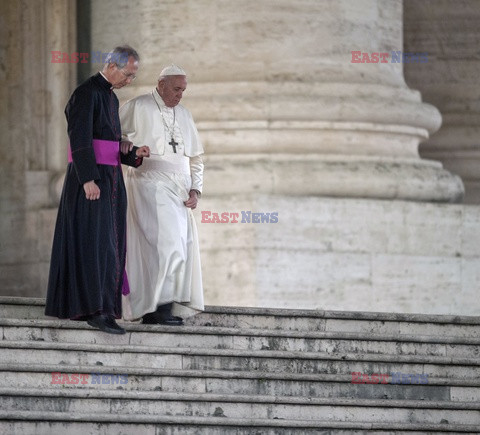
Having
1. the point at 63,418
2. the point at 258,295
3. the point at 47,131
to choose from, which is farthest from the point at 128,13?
the point at 63,418

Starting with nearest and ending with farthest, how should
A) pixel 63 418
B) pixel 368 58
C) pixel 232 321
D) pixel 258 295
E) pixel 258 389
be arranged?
pixel 63 418 → pixel 258 389 → pixel 232 321 → pixel 258 295 → pixel 368 58

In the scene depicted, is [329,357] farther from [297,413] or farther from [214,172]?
[214,172]

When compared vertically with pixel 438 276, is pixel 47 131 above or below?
above

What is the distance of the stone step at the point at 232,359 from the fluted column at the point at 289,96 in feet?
13.0

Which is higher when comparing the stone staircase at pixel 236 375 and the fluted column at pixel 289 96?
the fluted column at pixel 289 96

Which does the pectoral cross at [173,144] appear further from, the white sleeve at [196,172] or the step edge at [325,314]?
the step edge at [325,314]

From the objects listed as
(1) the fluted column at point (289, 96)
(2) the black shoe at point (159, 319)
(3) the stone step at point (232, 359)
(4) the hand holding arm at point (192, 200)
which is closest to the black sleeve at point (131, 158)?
(4) the hand holding arm at point (192, 200)

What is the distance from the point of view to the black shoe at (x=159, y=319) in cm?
1283

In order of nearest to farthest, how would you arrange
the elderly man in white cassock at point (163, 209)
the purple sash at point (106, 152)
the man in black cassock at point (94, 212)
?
the man in black cassock at point (94, 212) → the purple sash at point (106, 152) → the elderly man in white cassock at point (163, 209)

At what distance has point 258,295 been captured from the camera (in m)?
16.1

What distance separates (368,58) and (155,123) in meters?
4.31

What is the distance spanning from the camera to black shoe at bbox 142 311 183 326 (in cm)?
1283

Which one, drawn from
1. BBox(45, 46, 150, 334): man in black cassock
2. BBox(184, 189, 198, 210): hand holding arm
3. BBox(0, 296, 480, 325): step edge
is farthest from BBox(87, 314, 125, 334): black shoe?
BBox(184, 189, 198, 210): hand holding arm

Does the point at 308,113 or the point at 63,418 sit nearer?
the point at 63,418
